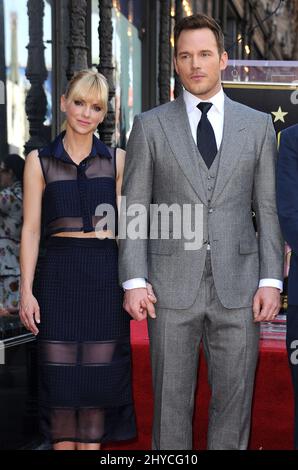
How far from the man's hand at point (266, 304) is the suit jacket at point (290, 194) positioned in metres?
0.07

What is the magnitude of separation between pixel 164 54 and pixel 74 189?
9.33m

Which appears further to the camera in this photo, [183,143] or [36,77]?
[36,77]

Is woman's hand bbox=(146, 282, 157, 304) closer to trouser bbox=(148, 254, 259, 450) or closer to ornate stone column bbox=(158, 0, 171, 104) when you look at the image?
trouser bbox=(148, 254, 259, 450)

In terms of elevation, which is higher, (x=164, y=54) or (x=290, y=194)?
(x=164, y=54)

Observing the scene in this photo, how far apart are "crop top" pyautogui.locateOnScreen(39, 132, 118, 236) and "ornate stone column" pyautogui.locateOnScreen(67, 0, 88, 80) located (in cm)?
372

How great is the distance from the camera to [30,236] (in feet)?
12.8

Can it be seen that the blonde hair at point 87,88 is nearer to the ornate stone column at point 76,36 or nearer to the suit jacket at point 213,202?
the suit jacket at point 213,202

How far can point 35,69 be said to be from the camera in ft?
22.9

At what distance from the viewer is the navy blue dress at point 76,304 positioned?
3885mm

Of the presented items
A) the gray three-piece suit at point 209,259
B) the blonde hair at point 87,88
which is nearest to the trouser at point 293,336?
the gray three-piece suit at point 209,259

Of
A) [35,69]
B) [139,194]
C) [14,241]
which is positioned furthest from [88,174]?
[35,69]

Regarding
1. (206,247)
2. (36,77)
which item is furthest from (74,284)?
(36,77)

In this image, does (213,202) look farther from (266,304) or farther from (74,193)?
(74,193)
